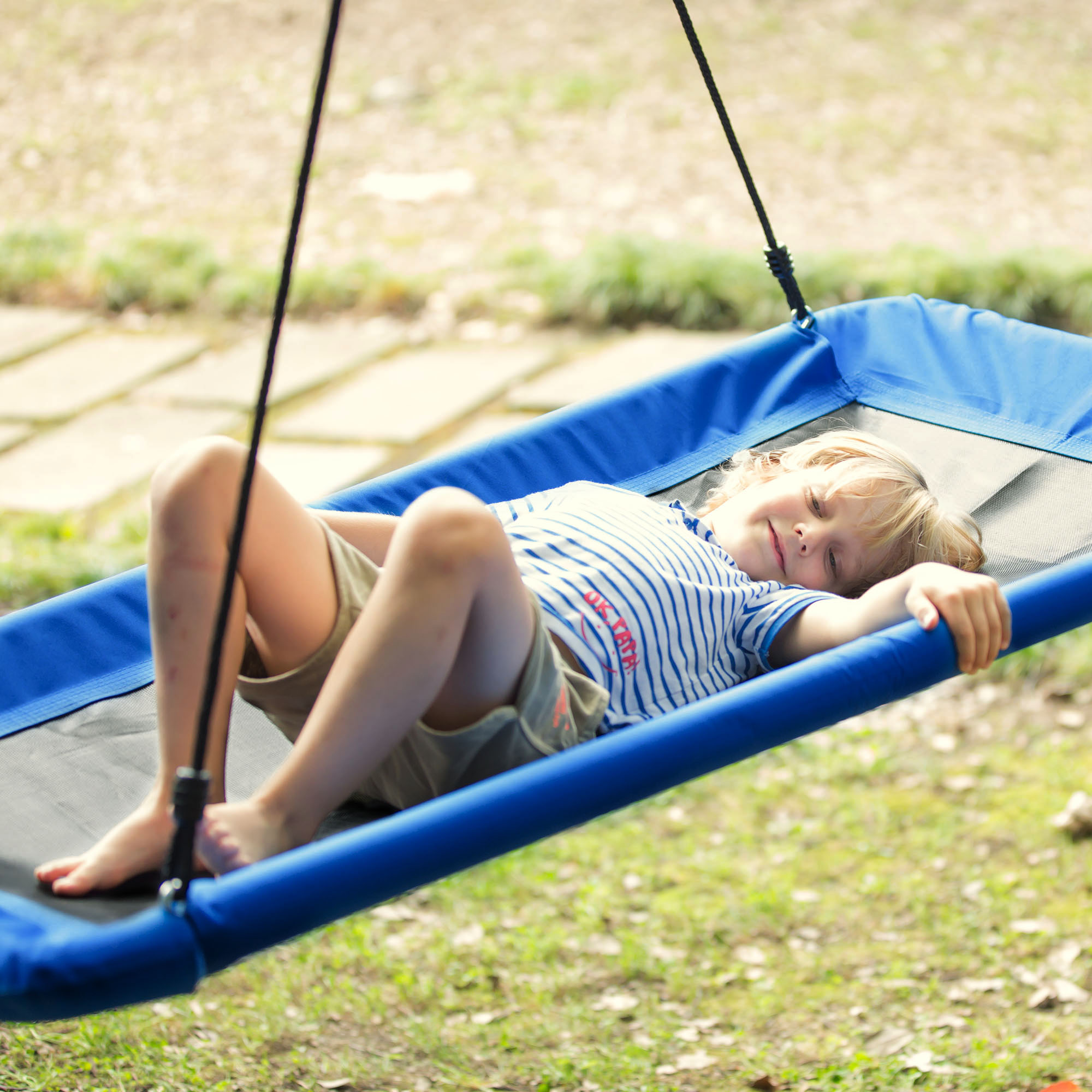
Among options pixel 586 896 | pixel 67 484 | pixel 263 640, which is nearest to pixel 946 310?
pixel 586 896

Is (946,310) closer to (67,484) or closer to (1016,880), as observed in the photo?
(1016,880)

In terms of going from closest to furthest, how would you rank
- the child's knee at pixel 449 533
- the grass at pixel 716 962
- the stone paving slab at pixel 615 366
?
1. the child's knee at pixel 449 533
2. the grass at pixel 716 962
3. the stone paving slab at pixel 615 366

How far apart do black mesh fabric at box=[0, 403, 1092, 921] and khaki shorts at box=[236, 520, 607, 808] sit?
3.0 inches

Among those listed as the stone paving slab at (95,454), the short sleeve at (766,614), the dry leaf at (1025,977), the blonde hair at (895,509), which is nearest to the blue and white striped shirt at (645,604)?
the short sleeve at (766,614)

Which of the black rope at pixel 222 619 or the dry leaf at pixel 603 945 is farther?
the dry leaf at pixel 603 945

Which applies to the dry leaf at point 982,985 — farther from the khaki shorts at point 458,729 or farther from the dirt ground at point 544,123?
the dirt ground at point 544,123

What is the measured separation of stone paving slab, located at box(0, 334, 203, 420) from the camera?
3945mm

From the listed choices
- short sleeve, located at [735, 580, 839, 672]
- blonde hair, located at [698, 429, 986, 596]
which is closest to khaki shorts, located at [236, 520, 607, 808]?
short sleeve, located at [735, 580, 839, 672]

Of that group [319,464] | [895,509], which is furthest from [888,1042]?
[319,464]

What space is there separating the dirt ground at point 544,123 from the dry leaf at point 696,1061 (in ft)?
9.76

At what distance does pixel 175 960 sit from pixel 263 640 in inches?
19.2

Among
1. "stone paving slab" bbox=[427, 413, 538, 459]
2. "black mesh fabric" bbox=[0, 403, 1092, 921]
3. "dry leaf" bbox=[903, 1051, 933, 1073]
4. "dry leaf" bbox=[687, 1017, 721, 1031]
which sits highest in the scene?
"black mesh fabric" bbox=[0, 403, 1092, 921]

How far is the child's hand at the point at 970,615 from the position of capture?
1.47m

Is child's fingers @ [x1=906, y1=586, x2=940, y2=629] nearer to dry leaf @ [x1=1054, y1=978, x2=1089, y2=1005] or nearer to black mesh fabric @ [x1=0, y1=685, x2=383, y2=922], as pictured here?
black mesh fabric @ [x1=0, y1=685, x2=383, y2=922]
